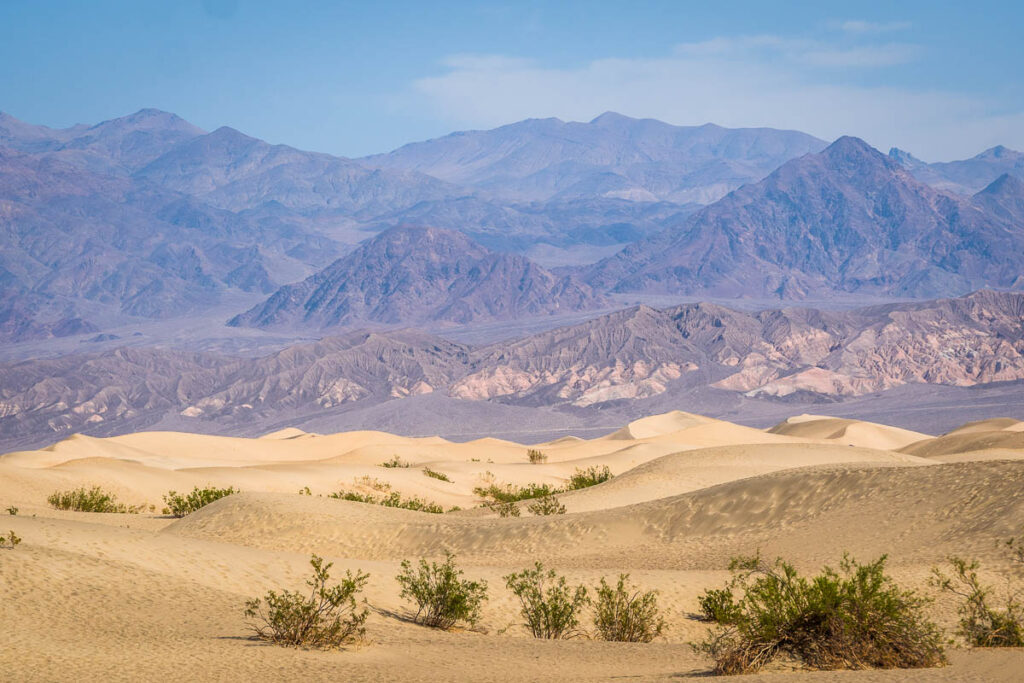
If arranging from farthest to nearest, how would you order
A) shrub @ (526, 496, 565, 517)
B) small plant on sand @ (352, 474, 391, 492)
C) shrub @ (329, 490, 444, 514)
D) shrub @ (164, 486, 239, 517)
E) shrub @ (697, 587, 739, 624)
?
1. small plant on sand @ (352, 474, 391, 492)
2. shrub @ (329, 490, 444, 514)
3. shrub @ (164, 486, 239, 517)
4. shrub @ (526, 496, 565, 517)
5. shrub @ (697, 587, 739, 624)

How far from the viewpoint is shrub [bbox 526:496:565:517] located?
2477cm

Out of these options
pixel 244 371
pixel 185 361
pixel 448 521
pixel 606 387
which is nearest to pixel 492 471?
pixel 448 521

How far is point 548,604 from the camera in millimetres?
14195

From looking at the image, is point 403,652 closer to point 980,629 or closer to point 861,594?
point 861,594

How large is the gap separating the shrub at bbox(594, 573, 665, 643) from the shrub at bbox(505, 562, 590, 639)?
0.32 meters

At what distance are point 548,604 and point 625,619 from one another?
1.03 m

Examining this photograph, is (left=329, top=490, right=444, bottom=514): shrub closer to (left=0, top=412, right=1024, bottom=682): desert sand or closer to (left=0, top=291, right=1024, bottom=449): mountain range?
(left=0, top=412, right=1024, bottom=682): desert sand

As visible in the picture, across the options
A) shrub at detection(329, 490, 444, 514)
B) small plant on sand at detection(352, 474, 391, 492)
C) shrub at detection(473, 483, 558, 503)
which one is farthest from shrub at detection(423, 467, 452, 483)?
shrub at detection(329, 490, 444, 514)

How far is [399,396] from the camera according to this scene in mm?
157875

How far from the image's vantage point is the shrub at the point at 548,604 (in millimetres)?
13938

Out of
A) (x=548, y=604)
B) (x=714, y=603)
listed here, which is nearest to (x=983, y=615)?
(x=714, y=603)

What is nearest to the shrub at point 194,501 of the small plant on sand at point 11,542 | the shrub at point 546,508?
the shrub at point 546,508

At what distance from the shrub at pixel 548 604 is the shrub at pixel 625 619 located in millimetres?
325

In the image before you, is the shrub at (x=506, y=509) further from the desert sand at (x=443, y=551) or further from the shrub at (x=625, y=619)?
the shrub at (x=625, y=619)
